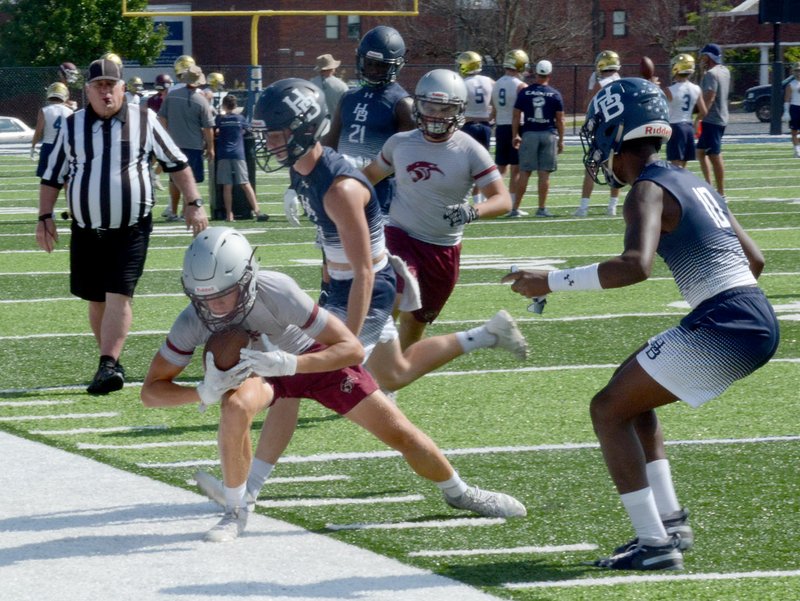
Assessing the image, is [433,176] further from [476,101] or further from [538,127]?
[476,101]

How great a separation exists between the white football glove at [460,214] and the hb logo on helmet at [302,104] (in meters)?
1.61

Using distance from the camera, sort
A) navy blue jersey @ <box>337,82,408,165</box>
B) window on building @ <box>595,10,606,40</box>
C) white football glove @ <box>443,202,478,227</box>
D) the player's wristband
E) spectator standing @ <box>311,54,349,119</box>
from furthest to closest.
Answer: window on building @ <box>595,10,606,40</box> → spectator standing @ <box>311,54,349,119</box> → navy blue jersey @ <box>337,82,408,165</box> → white football glove @ <box>443,202,478,227</box> → the player's wristband

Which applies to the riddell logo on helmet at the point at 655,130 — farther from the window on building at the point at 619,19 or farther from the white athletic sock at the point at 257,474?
the window on building at the point at 619,19

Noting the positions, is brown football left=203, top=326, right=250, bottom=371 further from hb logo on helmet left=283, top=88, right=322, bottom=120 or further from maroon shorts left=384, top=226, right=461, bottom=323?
maroon shorts left=384, top=226, right=461, bottom=323

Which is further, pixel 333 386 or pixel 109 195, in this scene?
pixel 109 195

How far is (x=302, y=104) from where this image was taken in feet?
17.7

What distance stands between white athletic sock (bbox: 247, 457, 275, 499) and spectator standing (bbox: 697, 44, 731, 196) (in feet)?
43.1

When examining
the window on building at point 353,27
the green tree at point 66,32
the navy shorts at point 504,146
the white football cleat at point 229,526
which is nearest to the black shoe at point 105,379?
the white football cleat at point 229,526

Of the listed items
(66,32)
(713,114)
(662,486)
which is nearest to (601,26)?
(66,32)

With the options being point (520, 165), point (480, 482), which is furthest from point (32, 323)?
point (520, 165)

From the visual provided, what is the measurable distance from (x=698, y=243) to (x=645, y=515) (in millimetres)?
852

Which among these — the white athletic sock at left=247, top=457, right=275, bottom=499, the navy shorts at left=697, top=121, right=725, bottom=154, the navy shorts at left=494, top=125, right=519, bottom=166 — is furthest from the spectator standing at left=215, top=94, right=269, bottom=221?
the white athletic sock at left=247, top=457, right=275, bottom=499

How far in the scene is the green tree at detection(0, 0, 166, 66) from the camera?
50812 mm

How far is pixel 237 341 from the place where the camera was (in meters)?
4.81
